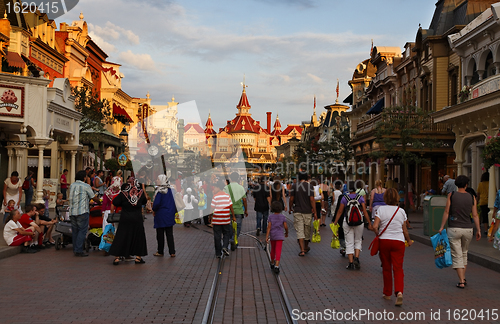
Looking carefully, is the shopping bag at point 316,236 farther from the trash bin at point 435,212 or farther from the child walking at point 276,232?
the trash bin at point 435,212

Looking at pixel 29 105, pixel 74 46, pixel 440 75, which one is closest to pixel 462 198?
pixel 29 105

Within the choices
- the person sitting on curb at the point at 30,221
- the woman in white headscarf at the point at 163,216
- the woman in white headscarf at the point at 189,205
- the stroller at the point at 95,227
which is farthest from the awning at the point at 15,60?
the woman in white headscarf at the point at 163,216

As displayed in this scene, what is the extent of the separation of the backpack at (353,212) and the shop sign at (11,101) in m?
11.9

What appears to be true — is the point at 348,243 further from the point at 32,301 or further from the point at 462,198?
the point at 32,301

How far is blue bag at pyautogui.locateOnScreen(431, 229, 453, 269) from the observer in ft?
29.4

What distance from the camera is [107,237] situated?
12406 mm

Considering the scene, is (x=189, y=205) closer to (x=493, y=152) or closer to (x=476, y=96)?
(x=476, y=96)

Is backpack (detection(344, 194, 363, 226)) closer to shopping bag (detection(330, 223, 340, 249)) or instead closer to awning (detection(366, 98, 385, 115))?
shopping bag (detection(330, 223, 340, 249))

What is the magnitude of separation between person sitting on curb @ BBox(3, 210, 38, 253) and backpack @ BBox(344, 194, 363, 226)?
687 cm

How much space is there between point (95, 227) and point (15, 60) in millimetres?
16690

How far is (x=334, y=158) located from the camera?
4734 centimetres

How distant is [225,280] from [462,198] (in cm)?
410

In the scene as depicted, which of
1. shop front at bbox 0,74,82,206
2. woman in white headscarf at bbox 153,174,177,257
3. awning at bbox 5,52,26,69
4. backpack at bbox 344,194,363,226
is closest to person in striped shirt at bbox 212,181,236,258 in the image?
woman in white headscarf at bbox 153,174,177,257

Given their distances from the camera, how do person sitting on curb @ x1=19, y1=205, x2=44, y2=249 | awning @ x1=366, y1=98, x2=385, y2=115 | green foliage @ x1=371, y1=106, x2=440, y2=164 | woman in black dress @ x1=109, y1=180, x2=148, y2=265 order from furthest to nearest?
awning @ x1=366, y1=98, x2=385, y2=115 → green foliage @ x1=371, y1=106, x2=440, y2=164 → person sitting on curb @ x1=19, y1=205, x2=44, y2=249 → woman in black dress @ x1=109, y1=180, x2=148, y2=265
